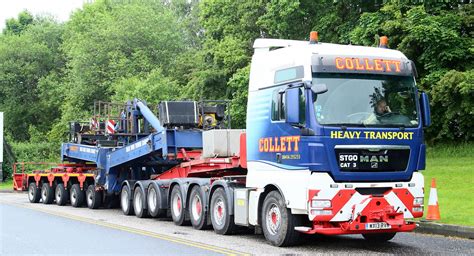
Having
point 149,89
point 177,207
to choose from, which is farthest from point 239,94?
point 177,207

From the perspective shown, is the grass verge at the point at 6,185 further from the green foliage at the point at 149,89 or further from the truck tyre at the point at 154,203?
the truck tyre at the point at 154,203

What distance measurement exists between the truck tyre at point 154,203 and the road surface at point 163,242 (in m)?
0.49

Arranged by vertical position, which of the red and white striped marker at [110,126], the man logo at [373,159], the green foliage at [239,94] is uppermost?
the green foliage at [239,94]

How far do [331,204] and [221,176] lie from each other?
4741 mm

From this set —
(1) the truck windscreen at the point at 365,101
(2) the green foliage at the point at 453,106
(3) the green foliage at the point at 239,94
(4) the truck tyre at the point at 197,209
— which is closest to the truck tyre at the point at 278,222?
(1) the truck windscreen at the point at 365,101

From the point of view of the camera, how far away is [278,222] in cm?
1150

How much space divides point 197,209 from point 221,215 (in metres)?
1.30

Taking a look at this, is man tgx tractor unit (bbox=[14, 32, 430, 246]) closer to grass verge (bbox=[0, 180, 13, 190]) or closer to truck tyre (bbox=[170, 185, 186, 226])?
truck tyre (bbox=[170, 185, 186, 226])

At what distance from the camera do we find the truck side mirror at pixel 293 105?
10.8 meters

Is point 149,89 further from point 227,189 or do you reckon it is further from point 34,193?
point 227,189

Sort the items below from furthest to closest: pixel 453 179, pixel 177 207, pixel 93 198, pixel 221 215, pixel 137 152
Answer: pixel 93 198 → pixel 453 179 → pixel 137 152 → pixel 177 207 → pixel 221 215

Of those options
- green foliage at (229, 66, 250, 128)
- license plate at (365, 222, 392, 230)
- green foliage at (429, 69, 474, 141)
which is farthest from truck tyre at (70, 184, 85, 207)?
license plate at (365, 222, 392, 230)

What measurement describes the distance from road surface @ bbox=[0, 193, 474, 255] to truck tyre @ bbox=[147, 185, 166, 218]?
19.3 inches

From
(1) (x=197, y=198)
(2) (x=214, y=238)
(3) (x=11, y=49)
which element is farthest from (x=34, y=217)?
(3) (x=11, y=49)
